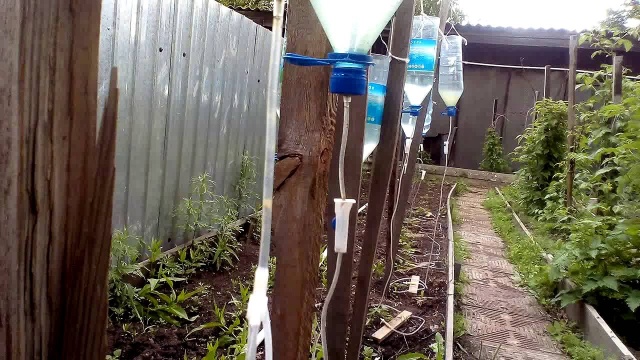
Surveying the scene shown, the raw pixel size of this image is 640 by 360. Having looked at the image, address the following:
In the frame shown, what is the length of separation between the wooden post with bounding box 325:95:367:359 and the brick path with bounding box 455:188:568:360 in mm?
1576

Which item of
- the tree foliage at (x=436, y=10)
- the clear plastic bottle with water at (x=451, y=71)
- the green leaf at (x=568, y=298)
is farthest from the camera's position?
the tree foliage at (x=436, y=10)

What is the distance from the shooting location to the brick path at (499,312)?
3041mm

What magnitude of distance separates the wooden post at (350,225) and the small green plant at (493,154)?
8804mm

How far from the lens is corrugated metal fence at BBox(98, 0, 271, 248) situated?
2.81 metres

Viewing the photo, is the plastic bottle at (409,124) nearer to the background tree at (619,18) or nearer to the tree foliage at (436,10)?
the background tree at (619,18)

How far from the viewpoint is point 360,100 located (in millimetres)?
1461

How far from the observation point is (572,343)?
122 inches

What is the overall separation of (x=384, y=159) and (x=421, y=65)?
3.92 feet

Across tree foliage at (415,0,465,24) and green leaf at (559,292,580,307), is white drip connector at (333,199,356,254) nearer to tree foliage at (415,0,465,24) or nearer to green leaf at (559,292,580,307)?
green leaf at (559,292,580,307)

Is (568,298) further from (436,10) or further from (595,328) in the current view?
(436,10)

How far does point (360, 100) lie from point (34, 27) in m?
1.09

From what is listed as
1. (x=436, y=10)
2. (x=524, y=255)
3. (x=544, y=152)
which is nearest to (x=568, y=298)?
(x=524, y=255)

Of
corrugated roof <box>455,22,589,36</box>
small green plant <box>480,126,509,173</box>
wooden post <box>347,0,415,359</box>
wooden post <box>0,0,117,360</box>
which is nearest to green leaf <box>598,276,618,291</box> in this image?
wooden post <box>347,0,415,359</box>

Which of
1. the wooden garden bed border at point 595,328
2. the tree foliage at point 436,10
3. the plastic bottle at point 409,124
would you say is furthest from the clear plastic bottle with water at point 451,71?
the tree foliage at point 436,10
